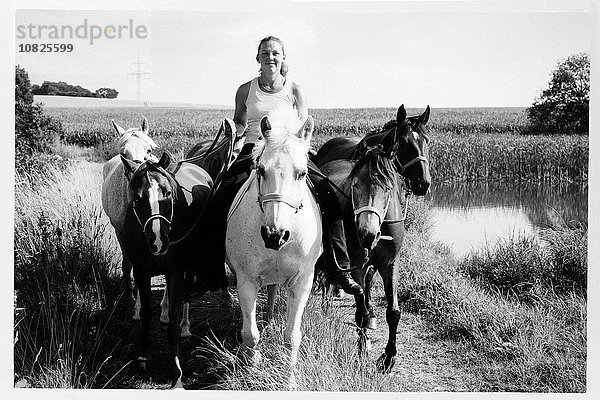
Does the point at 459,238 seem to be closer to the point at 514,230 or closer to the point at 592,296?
the point at 514,230

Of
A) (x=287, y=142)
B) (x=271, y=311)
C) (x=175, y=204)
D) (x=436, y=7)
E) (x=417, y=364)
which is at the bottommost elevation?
(x=417, y=364)

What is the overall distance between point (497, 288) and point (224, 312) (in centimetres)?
216

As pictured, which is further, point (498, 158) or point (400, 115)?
point (498, 158)

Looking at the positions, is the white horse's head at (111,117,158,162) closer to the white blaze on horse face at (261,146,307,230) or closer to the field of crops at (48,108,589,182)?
the field of crops at (48,108,589,182)

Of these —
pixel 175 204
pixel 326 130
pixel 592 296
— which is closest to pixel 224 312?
pixel 175 204

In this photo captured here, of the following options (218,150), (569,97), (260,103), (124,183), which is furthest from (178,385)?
(569,97)

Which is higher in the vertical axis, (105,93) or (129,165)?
(105,93)

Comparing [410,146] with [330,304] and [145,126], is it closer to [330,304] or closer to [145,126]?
[330,304]

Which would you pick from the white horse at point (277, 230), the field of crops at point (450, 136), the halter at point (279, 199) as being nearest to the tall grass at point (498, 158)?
the field of crops at point (450, 136)

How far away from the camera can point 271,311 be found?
14.4ft

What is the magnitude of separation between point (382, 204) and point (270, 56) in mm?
1326

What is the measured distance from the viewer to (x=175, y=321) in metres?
A: 3.79

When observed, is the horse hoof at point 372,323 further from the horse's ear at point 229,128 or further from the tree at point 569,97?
the tree at point 569,97

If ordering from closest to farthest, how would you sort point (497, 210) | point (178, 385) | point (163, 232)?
point (163, 232)
point (178, 385)
point (497, 210)
